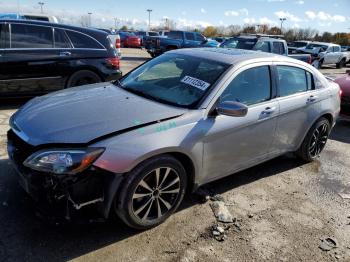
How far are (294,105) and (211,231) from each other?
201 cm

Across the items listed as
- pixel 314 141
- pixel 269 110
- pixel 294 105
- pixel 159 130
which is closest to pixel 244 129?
pixel 269 110

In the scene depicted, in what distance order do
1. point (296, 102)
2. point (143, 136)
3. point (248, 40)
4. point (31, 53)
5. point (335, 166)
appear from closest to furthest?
point (143, 136)
point (296, 102)
point (335, 166)
point (31, 53)
point (248, 40)

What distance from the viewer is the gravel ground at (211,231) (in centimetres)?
300

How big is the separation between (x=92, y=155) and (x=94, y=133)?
0.23 metres

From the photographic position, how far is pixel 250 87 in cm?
398

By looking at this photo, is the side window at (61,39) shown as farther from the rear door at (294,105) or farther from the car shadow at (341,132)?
the car shadow at (341,132)

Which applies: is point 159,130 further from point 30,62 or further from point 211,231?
point 30,62

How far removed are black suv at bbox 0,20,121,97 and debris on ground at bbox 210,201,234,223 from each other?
14.7ft

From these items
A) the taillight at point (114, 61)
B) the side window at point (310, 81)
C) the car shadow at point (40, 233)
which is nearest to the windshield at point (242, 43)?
the taillight at point (114, 61)

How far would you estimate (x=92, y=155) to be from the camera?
2.79 m

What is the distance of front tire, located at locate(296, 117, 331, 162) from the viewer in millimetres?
4996

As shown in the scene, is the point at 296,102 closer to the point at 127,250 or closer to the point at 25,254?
the point at 127,250

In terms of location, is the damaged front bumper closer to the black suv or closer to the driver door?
the driver door

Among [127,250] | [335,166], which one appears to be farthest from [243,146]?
[335,166]
